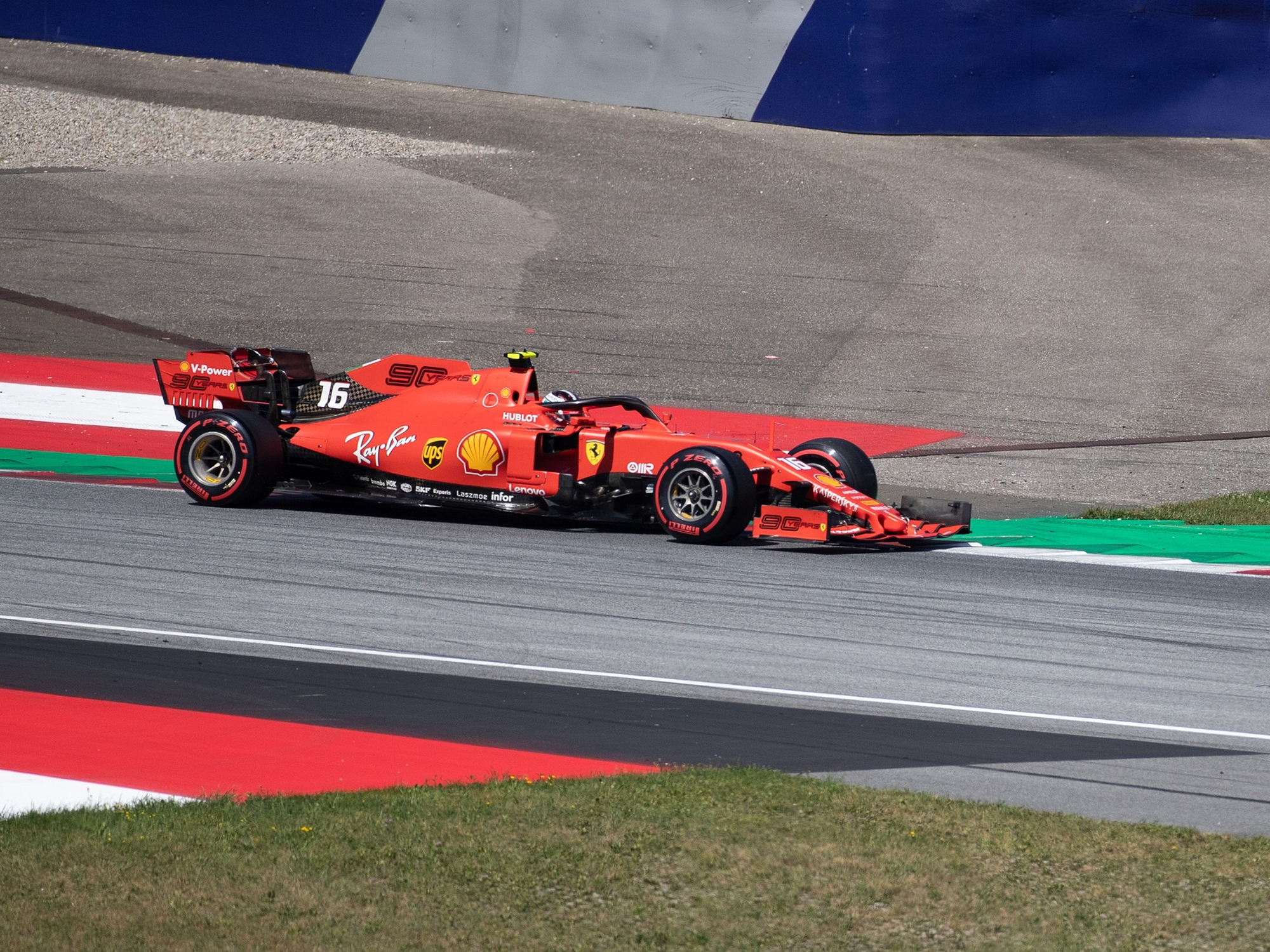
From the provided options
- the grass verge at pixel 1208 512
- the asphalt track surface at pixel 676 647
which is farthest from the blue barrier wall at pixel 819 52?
the asphalt track surface at pixel 676 647

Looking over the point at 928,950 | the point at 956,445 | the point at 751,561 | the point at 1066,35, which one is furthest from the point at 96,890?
the point at 1066,35

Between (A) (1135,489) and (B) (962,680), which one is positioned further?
(A) (1135,489)

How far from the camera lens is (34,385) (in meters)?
18.5

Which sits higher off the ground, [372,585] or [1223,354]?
[1223,354]

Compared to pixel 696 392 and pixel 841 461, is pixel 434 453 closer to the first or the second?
pixel 841 461

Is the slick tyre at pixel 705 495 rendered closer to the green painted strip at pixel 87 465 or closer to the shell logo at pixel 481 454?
the shell logo at pixel 481 454

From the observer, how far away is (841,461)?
12.7 meters

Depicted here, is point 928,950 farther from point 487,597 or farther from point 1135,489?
point 1135,489

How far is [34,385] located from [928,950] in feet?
52.6

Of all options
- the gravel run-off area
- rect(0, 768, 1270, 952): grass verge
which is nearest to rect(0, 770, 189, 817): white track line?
rect(0, 768, 1270, 952): grass verge

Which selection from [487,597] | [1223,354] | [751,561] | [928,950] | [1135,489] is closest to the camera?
[928,950]

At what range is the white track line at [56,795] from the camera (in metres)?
5.85

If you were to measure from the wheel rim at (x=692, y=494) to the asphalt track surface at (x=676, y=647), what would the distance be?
0.96ft

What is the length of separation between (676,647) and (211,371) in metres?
6.43
